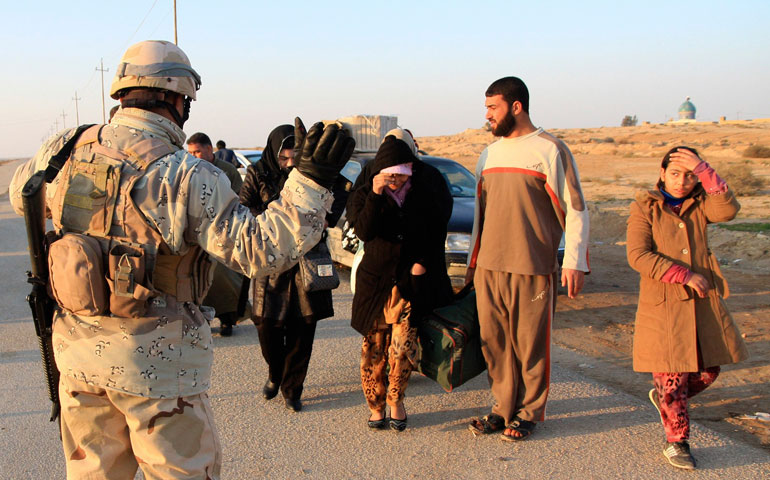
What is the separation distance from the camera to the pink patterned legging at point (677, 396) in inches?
145

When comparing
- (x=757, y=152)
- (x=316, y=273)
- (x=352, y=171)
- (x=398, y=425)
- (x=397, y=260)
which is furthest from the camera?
(x=757, y=152)

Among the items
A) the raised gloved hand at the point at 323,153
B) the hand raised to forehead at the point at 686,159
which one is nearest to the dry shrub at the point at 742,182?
the hand raised to forehead at the point at 686,159

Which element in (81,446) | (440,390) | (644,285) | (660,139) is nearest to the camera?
(81,446)

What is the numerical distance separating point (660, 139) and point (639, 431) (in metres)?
51.7

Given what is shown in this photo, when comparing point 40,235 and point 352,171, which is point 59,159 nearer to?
point 40,235

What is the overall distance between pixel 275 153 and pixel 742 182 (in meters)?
18.4

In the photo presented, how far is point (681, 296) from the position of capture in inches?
147

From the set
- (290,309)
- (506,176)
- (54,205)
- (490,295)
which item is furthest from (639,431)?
(54,205)

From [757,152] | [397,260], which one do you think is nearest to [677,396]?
[397,260]

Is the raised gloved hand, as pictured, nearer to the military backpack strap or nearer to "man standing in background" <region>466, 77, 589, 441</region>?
the military backpack strap

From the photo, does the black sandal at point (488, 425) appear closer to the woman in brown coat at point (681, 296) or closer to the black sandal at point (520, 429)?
the black sandal at point (520, 429)

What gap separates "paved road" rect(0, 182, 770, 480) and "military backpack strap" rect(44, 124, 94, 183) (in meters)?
2.04

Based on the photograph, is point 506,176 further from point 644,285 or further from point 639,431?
point 639,431

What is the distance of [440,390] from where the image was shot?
4.84m
